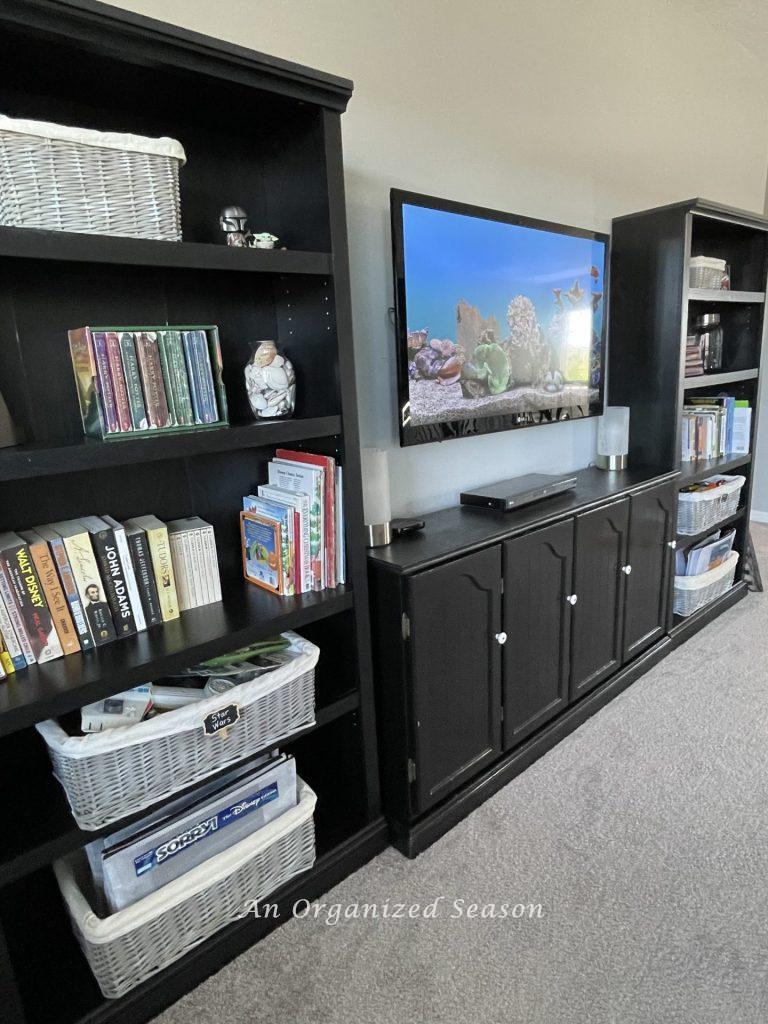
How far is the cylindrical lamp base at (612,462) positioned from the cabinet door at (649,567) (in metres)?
0.22

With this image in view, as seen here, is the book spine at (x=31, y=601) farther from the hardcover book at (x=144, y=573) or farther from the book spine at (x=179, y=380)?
the book spine at (x=179, y=380)

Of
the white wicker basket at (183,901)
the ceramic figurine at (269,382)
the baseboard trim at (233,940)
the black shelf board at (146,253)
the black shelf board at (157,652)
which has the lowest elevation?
the baseboard trim at (233,940)

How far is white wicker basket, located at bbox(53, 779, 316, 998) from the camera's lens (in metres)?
1.17

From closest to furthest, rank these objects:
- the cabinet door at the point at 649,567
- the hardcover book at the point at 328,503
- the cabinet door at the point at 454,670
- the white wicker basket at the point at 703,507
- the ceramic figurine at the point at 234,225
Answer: the ceramic figurine at the point at 234,225 → the hardcover book at the point at 328,503 → the cabinet door at the point at 454,670 → the cabinet door at the point at 649,567 → the white wicker basket at the point at 703,507

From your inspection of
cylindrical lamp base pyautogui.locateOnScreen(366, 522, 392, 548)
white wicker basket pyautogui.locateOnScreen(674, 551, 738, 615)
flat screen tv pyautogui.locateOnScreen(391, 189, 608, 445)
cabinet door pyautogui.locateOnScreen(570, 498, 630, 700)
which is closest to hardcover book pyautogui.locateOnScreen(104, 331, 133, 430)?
cylindrical lamp base pyautogui.locateOnScreen(366, 522, 392, 548)

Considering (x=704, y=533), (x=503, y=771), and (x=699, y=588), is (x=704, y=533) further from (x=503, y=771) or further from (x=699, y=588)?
(x=503, y=771)

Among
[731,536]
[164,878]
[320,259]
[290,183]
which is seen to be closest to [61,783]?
[164,878]

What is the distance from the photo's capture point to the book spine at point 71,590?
1134mm

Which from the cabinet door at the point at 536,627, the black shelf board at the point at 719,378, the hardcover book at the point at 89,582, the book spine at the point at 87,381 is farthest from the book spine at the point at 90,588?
the black shelf board at the point at 719,378

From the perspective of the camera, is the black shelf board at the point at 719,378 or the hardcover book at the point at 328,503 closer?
the hardcover book at the point at 328,503

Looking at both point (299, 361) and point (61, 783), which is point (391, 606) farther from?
point (61, 783)

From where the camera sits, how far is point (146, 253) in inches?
42.0

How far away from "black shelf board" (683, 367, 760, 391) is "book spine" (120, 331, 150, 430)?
215 cm

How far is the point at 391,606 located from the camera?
1506 millimetres
